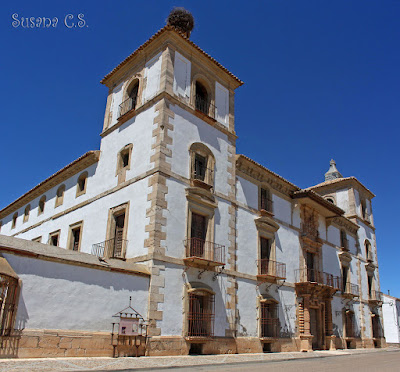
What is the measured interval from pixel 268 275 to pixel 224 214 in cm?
361

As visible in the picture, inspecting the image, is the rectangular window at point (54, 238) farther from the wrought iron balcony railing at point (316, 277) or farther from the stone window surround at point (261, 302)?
the wrought iron balcony railing at point (316, 277)

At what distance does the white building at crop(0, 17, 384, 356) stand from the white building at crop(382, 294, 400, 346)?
→ 48.2ft

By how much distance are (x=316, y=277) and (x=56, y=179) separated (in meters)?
16.0

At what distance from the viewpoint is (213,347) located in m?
15.1

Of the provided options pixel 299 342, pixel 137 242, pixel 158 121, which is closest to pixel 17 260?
pixel 137 242

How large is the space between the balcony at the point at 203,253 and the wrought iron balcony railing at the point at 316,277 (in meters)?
6.67

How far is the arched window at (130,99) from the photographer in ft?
61.7

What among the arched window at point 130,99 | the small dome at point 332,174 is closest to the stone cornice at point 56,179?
the arched window at point 130,99

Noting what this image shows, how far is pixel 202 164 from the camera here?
17641 millimetres

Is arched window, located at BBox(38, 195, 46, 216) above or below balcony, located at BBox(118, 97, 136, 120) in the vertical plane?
below

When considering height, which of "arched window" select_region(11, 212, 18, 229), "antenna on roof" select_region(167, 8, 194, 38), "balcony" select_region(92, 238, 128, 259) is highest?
"antenna on roof" select_region(167, 8, 194, 38)

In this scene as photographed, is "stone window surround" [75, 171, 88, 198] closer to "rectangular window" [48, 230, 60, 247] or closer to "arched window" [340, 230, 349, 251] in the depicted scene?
"rectangular window" [48, 230, 60, 247]

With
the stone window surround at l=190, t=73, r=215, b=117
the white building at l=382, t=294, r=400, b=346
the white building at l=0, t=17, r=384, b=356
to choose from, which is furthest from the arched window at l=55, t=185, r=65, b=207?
the white building at l=382, t=294, r=400, b=346

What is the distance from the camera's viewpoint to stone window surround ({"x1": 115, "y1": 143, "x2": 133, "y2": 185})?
675 inches
